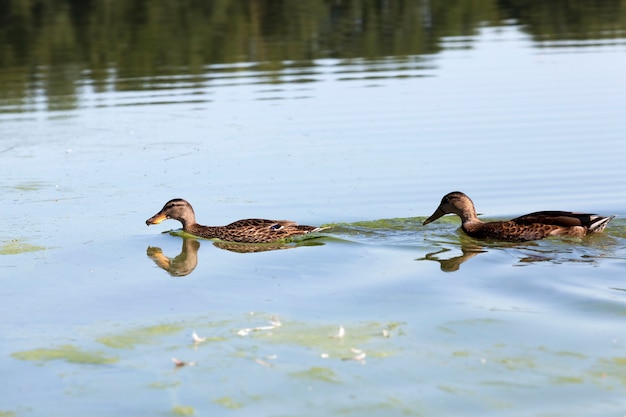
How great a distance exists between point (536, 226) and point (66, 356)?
17.3ft

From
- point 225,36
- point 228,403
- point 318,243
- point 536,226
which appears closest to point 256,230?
point 318,243

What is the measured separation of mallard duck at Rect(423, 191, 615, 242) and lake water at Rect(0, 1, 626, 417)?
137mm

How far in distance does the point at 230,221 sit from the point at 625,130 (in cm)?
742

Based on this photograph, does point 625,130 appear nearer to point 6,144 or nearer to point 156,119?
point 156,119

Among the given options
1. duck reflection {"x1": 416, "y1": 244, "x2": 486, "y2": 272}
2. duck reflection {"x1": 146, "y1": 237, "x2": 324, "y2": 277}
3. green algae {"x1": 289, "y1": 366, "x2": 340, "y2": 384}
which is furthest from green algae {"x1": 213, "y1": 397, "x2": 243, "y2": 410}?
duck reflection {"x1": 146, "y1": 237, "x2": 324, "y2": 277}

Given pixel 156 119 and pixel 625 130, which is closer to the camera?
pixel 625 130

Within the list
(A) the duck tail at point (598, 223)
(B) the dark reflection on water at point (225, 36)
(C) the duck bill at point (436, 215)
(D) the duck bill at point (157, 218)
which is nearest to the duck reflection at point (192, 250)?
(D) the duck bill at point (157, 218)

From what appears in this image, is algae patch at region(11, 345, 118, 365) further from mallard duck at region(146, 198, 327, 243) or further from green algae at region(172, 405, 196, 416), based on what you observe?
mallard duck at region(146, 198, 327, 243)

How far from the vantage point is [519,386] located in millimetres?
7828

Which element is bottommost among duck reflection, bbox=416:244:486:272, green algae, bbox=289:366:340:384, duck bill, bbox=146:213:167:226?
green algae, bbox=289:366:340:384

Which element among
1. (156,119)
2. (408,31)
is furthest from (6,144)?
(408,31)

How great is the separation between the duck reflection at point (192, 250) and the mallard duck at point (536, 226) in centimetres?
164

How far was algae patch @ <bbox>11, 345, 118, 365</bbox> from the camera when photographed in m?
8.70

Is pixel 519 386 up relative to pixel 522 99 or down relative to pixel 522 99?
down
